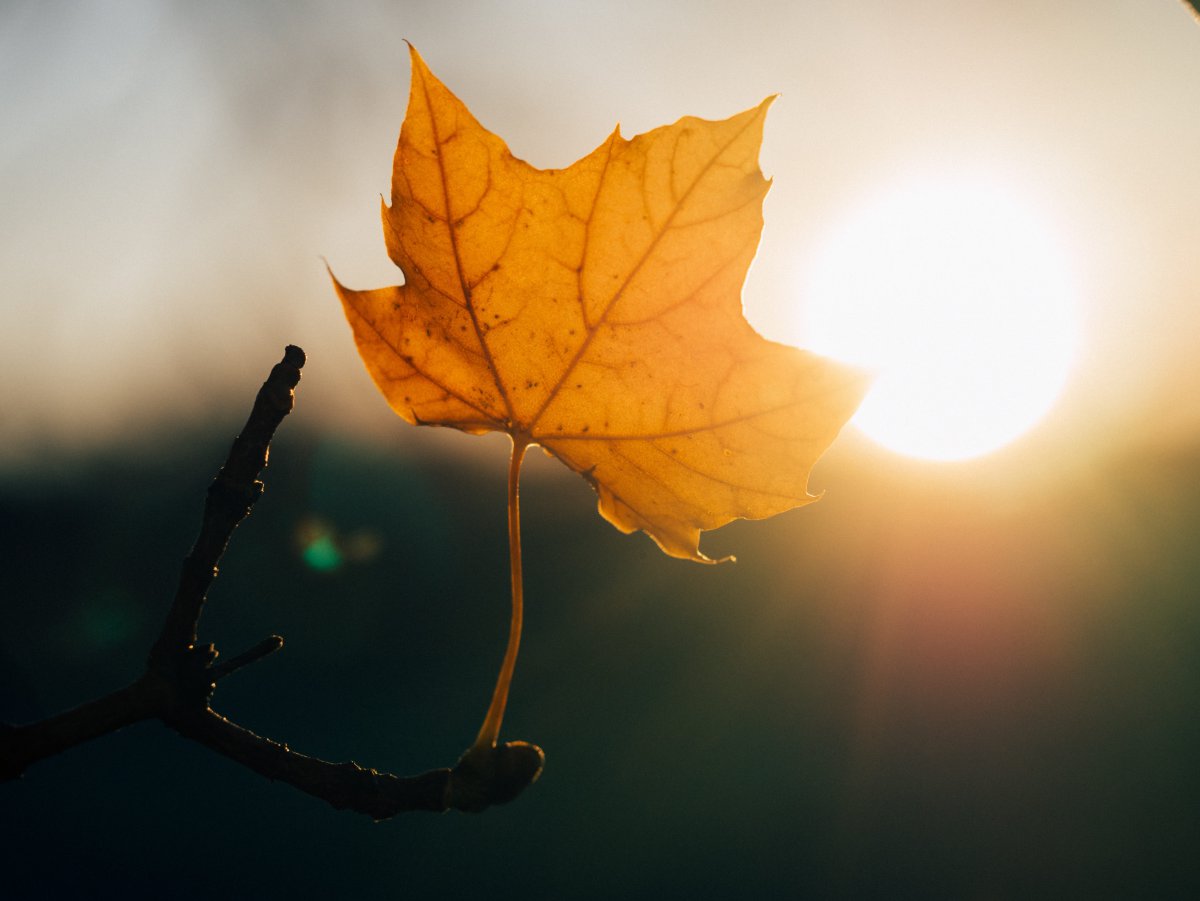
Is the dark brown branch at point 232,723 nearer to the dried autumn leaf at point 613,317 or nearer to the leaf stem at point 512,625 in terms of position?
the leaf stem at point 512,625

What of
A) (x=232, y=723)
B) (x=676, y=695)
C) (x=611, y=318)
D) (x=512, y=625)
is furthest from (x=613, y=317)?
(x=676, y=695)

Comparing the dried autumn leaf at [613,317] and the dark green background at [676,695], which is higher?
the dried autumn leaf at [613,317]

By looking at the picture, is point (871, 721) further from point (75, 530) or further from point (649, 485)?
point (75, 530)

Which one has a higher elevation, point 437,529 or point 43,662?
point 437,529

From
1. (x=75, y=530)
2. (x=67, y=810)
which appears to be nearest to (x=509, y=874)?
(x=67, y=810)

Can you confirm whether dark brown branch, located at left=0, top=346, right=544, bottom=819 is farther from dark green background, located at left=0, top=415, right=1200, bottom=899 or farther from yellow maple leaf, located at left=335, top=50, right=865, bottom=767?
dark green background, located at left=0, top=415, right=1200, bottom=899

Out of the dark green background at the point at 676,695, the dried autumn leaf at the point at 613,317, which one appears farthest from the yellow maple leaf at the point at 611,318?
the dark green background at the point at 676,695
